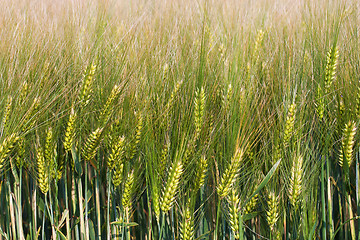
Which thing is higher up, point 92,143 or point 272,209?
point 92,143

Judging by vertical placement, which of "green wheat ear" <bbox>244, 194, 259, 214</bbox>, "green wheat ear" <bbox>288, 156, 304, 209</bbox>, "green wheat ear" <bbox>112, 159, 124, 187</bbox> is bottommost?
"green wheat ear" <bbox>244, 194, 259, 214</bbox>

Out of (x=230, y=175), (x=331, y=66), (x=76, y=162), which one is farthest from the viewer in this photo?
(x=76, y=162)

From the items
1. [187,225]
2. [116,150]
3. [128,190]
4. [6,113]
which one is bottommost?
[187,225]

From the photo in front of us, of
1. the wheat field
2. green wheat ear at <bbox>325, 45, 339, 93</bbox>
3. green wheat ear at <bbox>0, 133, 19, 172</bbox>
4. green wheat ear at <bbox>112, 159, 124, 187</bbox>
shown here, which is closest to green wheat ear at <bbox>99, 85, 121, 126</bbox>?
the wheat field

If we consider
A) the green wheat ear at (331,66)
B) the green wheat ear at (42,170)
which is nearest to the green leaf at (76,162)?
the green wheat ear at (42,170)

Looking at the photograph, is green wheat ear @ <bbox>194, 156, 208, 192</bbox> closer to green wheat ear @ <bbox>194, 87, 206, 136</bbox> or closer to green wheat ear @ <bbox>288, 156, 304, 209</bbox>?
green wheat ear @ <bbox>194, 87, 206, 136</bbox>

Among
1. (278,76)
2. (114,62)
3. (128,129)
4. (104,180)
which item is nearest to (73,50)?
(114,62)

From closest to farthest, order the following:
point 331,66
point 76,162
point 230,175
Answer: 1. point 230,175
2. point 331,66
3. point 76,162

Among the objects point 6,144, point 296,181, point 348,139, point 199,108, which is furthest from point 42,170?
point 348,139

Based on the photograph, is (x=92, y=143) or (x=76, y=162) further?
(x=76, y=162)

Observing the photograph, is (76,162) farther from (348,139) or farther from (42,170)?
(348,139)

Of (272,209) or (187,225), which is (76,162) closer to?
(187,225)

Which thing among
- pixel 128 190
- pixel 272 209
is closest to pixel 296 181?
pixel 272 209

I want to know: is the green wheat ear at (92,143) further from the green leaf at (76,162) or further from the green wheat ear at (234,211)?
the green wheat ear at (234,211)
